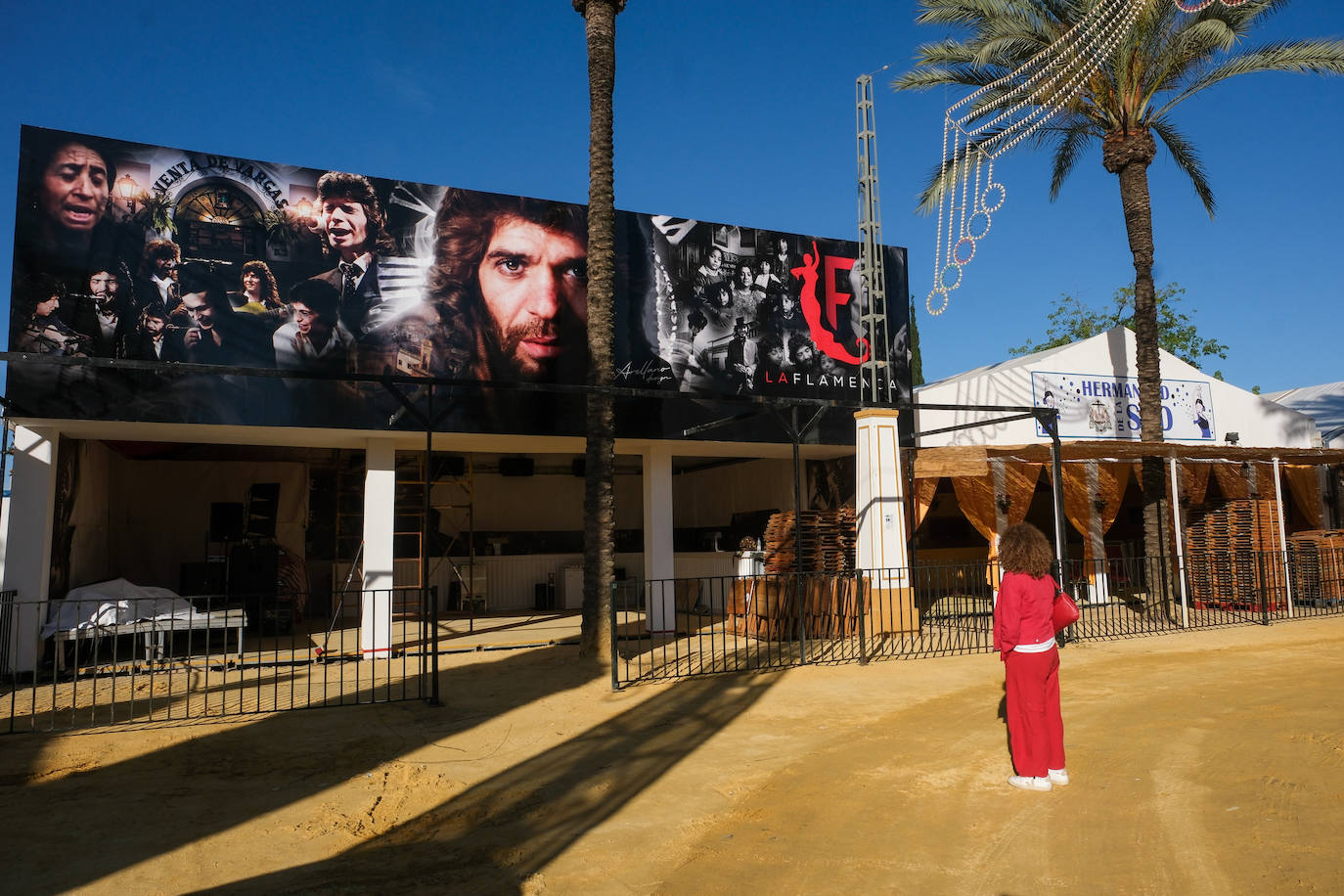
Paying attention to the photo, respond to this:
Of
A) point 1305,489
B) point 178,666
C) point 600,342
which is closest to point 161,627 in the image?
point 178,666

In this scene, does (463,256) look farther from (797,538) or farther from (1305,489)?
(1305,489)

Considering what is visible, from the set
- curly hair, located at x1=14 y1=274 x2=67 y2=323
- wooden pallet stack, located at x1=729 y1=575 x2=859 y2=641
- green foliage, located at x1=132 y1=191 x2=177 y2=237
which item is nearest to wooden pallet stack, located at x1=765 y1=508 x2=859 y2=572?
wooden pallet stack, located at x1=729 y1=575 x2=859 y2=641

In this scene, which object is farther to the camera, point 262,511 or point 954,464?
point 262,511

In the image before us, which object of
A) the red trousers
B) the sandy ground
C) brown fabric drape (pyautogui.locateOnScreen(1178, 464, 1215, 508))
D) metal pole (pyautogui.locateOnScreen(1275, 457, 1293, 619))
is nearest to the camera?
the sandy ground

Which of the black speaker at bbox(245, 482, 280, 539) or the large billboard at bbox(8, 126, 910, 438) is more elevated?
the large billboard at bbox(8, 126, 910, 438)

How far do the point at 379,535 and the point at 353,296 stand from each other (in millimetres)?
3534

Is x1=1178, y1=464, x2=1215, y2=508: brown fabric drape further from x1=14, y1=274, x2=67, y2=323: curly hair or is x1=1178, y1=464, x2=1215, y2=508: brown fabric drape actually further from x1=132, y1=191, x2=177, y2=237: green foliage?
x1=14, y1=274, x2=67, y2=323: curly hair

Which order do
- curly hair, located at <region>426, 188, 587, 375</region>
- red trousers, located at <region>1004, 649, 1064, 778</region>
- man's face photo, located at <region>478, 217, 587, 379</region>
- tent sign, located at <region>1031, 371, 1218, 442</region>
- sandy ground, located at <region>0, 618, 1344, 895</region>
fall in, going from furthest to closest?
tent sign, located at <region>1031, 371, 1218, 442</region> < man's face photo, located at <region>478, 217, 587, 379</region> < curly hair, located at <region>426, 188, 587, 375</region> < red trousers, located at <region>1004, 649, 1064, 778</region> < sandy ground, located at <region>0, 618, 1344, 895</region>

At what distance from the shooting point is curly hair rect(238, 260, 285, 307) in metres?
12.5

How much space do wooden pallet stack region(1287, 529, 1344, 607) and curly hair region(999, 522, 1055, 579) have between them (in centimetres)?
1384

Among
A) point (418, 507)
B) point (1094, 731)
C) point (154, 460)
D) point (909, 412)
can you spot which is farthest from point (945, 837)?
point (154, 460)

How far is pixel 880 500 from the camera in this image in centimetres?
1321

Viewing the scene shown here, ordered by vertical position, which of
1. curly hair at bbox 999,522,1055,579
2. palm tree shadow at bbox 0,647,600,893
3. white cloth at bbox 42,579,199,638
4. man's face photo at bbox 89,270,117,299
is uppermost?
man's face photo at bbox 89,270,117,299

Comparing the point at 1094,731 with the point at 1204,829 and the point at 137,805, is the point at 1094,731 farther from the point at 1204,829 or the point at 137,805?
the point at 137,805
